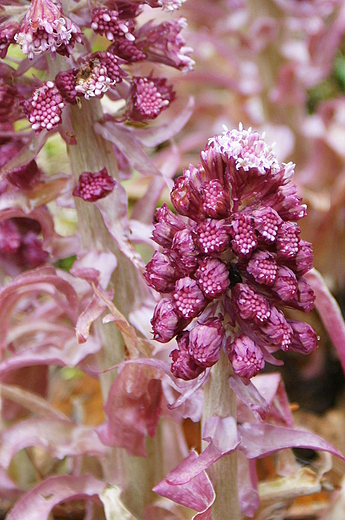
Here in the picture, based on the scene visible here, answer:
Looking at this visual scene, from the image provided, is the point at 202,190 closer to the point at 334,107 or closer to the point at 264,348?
the point at 264,348

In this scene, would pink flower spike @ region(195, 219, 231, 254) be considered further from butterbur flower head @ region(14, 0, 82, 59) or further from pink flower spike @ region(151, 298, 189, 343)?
butterbur flower head @ region(14, 0, 82, 59)

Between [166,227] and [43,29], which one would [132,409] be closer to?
[166,227]

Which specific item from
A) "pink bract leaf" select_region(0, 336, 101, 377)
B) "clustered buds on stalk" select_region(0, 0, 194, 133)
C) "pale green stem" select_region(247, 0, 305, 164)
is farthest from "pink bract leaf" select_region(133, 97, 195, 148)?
"pale green stem" select_region(247, 0, 305, 164)

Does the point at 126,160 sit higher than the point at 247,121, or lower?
lower

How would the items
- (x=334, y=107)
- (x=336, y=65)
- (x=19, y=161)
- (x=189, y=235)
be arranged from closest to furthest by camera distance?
(x=189, y=235) < (x=19, y=161) < (x=334, y=107) < (x=336, y=65)

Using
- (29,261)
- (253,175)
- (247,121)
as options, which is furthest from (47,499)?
(247,121)

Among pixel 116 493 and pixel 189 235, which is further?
pixel 116 493

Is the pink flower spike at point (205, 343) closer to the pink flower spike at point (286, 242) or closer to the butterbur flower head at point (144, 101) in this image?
the pink flower spike at point (286, 242)
